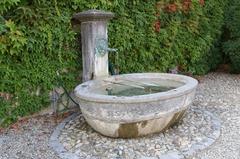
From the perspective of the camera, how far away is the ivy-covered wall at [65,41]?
376cm

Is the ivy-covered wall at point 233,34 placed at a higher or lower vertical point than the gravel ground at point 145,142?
higher

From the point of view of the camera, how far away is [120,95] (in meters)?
3.60

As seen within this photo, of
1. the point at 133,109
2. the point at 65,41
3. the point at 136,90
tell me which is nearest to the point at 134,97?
the point at 133,109

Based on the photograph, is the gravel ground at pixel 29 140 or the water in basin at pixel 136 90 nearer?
the gravel ground at pixel 29 140

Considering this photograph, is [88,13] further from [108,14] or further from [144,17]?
[144,17]

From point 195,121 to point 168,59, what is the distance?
1757 millimetres

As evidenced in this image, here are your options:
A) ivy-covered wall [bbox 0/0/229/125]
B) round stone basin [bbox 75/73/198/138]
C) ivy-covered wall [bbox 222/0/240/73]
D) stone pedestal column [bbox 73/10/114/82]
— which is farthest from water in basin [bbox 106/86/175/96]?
ivy-covered wall [bbox 222/0/240/73]

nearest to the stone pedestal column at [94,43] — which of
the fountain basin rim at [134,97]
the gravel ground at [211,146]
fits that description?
the fountain basin rim at [134,97]

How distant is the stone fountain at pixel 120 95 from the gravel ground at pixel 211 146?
0.55m

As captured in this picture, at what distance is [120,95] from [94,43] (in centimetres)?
88

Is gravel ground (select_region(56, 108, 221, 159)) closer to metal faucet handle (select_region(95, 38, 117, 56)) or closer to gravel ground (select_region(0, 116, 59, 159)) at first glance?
gravel ground (select_region(0, 116, 59, 159))

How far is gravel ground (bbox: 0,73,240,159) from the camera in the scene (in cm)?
318

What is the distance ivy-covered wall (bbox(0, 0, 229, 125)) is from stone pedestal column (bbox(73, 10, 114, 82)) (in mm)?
203

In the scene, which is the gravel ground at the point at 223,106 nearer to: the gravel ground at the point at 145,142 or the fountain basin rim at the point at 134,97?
the gravel ground at the point at 145,142
